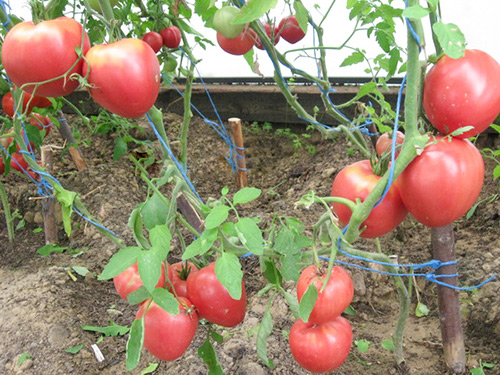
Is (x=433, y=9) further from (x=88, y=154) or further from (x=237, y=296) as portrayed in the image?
(x=88, y=154)

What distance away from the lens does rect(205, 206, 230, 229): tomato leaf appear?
687 mm

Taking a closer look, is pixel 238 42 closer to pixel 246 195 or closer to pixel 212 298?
pixel 246 195

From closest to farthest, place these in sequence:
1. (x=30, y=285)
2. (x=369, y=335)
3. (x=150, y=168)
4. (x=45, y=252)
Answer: (x=369, y=335)
(x=30, y=285)
(x=45, y=252)
(x=150, y=168)

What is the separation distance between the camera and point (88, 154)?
2.50 m

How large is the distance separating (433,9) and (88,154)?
85.7 inches

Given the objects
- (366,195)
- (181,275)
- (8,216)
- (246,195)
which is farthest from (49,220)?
(366,195)

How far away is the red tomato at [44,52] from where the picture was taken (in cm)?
69

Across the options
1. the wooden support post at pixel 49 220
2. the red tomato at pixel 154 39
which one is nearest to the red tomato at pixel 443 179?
the red tomato at pixel 154 39

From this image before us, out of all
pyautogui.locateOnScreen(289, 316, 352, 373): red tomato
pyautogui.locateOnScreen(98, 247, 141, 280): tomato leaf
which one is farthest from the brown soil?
pyautogui.locateOnScreen(98, 247, 141, 280): tomato leaf

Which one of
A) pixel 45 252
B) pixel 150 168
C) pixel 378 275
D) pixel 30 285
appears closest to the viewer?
pixel 378 275

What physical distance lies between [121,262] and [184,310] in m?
0.17

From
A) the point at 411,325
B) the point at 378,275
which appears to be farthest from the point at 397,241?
the point at 411,325

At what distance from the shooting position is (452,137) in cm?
64

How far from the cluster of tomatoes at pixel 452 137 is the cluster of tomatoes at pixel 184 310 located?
0.34 metres
